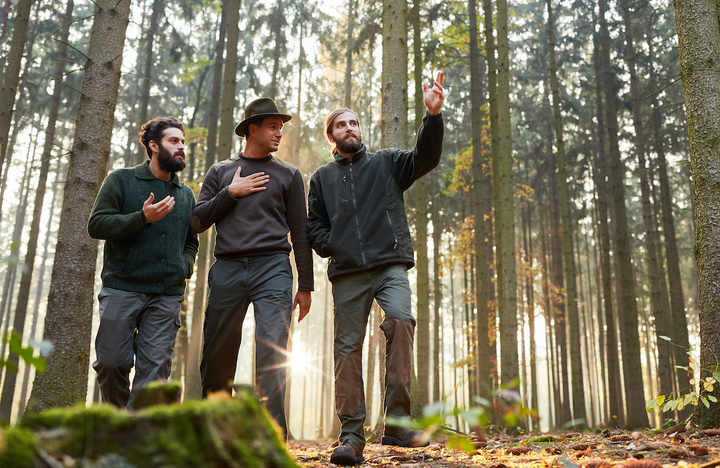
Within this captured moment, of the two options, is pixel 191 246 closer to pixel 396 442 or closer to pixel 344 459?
pixel 344 459

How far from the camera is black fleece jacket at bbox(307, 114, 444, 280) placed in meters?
3.88

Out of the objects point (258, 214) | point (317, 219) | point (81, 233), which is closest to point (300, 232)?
point (317, 219)

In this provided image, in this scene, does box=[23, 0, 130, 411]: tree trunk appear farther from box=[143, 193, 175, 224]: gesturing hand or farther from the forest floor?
the forest floor

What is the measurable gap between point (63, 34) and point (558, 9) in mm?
17740

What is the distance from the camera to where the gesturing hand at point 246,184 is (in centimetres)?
403

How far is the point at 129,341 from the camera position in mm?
3805

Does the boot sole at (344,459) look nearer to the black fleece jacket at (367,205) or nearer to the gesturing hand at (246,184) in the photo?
the black fleece jacket at (367,205)

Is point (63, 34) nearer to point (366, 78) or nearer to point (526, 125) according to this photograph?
point (366, 78)

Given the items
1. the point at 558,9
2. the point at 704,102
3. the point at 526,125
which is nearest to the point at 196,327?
the point at 704,102

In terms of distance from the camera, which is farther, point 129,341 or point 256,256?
point 256,256

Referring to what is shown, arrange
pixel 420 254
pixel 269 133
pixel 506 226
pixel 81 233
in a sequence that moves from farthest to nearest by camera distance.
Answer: pixel 420 254
pixel 506 226
pixel 81 233
pixel 269 133

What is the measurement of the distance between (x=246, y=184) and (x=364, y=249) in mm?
1064

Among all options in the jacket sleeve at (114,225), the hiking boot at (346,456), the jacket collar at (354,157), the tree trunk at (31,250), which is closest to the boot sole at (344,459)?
the hiking boot at (346,456)

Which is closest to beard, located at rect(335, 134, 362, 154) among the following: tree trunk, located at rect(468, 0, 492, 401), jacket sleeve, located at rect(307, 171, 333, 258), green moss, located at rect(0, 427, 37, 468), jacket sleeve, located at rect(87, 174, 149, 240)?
jacket sleeve, located at rect(307, 171, 333, 258)
